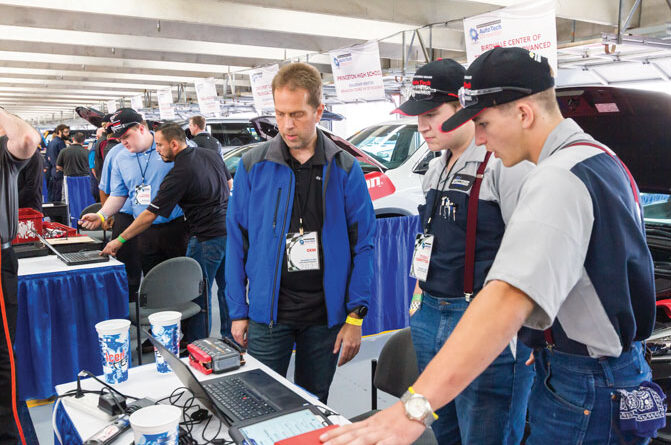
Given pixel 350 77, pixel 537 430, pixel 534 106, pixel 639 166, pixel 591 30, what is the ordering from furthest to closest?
pixel 591 30
pixel 350 77
pixel 639 166
pixel 537 430
pixel 534 106

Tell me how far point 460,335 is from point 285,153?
1199 mm

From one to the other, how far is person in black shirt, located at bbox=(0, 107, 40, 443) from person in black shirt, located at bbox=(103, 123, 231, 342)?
116 centimetres

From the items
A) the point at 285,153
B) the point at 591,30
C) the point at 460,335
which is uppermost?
the point at 591,30

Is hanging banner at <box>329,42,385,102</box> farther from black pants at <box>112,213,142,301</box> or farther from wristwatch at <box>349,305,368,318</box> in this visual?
wristwatch at <box>349,305,368,318</box>

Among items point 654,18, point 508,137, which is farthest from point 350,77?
point 508,137

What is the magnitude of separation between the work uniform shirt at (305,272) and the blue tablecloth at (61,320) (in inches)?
69.8

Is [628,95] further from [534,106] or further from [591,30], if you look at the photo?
[591,30]

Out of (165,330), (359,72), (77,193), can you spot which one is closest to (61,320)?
(165,330)

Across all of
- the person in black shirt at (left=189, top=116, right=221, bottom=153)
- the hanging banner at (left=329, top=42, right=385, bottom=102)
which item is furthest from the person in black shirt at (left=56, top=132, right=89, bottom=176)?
the hanging banner at (left=329, top=42, right=385, bottom=102)

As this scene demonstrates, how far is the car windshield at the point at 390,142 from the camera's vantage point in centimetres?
550

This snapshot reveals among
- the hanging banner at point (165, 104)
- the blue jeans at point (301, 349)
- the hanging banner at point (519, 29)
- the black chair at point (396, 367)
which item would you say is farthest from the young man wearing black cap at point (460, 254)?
the hanging banner at point (165, 104)

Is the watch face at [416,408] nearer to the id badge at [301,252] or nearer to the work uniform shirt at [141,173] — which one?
the id badge at [301,252]

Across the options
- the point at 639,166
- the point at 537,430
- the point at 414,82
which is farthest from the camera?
the point at 639,166

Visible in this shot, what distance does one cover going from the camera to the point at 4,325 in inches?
90.4
